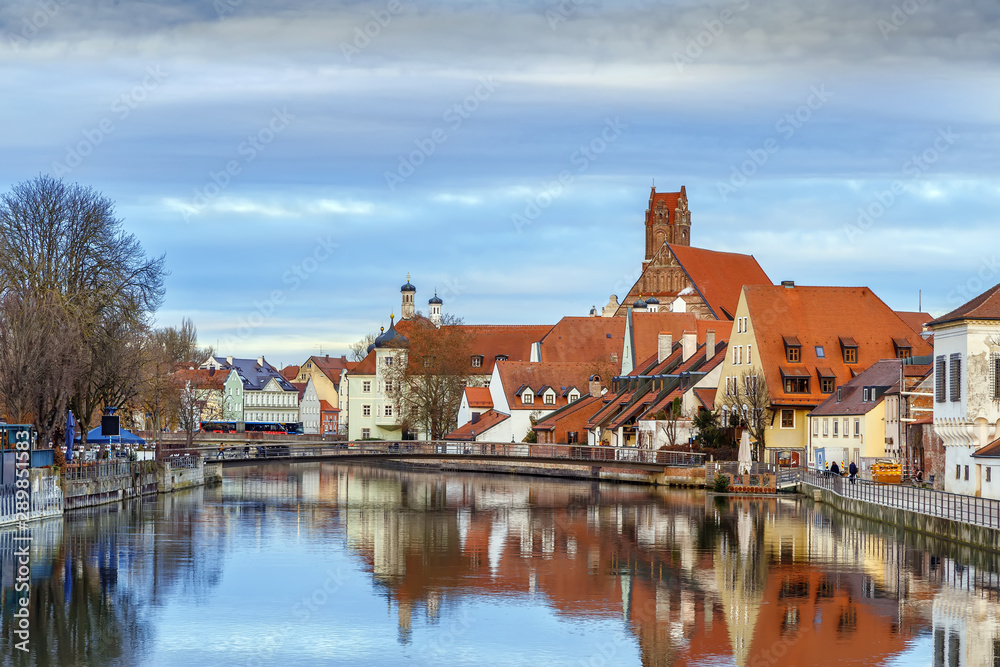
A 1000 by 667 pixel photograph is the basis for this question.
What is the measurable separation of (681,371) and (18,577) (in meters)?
52.1

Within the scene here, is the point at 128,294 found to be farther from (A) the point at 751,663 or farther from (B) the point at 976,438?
(A) the point at 751,663

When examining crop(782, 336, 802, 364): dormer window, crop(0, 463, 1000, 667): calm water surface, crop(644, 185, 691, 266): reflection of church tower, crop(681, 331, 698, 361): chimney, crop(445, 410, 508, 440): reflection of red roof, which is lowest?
crop(0, 463, 1000, 667): calm water surface

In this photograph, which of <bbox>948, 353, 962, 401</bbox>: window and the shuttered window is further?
the shuttered window

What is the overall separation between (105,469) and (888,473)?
29.6 metres

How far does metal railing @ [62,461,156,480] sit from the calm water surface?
1.51 m

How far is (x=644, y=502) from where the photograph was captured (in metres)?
57.4

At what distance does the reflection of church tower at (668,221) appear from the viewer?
14362cm

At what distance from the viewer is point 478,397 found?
330 ft

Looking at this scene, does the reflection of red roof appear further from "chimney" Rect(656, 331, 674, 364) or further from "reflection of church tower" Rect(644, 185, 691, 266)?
"reflection of church tower" Rect(644, 185, 691, 266)

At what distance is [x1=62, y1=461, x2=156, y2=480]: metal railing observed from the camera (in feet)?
159

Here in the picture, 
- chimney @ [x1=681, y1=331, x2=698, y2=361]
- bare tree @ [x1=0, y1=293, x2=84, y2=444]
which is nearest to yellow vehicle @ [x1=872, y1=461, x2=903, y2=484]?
chimney @ [x1=681, y1=331, x2=698, y2=361]

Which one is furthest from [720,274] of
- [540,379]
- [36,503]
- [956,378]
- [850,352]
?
[36,503]

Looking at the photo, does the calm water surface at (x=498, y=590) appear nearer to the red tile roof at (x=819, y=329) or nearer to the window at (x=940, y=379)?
the window at (x=940, y=379)

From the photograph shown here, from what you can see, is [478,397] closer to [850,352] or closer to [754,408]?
[850,352]
